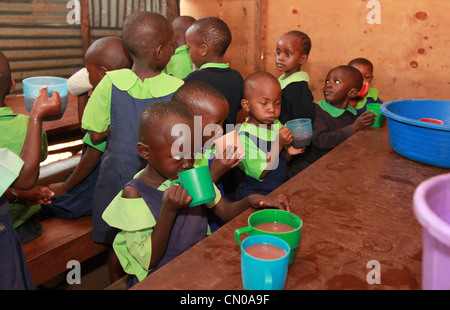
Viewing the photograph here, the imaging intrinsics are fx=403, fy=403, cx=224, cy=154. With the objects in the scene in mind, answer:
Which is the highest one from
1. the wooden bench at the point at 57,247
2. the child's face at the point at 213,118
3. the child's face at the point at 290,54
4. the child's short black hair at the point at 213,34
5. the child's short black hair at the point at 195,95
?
the child's short black hair at the point at 213,34

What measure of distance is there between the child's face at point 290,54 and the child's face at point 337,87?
12.4 inches

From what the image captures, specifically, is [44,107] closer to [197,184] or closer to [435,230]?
[197,184]

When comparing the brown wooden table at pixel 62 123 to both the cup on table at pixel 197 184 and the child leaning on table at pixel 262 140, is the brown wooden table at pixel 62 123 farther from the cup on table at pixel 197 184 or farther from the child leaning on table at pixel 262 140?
the cup on table at pixel 197 184

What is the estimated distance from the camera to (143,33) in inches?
82.2

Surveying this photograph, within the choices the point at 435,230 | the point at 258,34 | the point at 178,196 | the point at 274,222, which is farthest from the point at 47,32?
the point at 435,230

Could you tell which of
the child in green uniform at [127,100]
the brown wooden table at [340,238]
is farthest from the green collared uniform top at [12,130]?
the brown wooden table at [340,238]

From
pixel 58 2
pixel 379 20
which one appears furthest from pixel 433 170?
pixel 58 2

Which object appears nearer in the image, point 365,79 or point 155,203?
point 155,203

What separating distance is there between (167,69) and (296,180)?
2.23 meters

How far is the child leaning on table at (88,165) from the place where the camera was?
2361 millimetres

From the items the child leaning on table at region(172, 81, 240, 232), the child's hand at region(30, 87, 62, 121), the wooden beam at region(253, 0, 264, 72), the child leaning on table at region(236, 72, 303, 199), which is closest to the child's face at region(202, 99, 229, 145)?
the child leaning on table at region(172, 81, 240, 232)

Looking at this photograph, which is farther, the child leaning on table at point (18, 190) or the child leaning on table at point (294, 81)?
the child leaning on table at point (294, 81)

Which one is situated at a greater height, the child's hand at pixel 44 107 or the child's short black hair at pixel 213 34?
the child's short black hair at pixel 213 34

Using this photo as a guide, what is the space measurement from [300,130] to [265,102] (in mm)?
319
